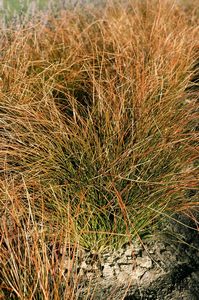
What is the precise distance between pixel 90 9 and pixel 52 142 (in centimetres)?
195

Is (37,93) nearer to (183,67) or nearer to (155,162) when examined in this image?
(155,162)

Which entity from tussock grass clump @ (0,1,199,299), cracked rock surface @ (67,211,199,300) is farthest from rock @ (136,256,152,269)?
tussock grass clump @ (0,1,199,299)

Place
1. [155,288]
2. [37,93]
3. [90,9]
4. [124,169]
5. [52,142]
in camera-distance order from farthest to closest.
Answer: [90,9]
[37,93]
[52,142]
[124,169]
[155,288]

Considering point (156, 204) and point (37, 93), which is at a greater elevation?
point (37, 93)

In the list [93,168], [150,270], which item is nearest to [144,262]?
[150,270]

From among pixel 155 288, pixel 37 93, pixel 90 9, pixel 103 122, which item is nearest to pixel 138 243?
pixel 155 288

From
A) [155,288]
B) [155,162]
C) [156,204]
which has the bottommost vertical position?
[155,288]

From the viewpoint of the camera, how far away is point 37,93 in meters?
2.25

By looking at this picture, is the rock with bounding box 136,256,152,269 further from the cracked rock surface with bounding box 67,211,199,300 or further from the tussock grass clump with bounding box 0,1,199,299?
the tussock grass clump with bounding box 0,1,199,299

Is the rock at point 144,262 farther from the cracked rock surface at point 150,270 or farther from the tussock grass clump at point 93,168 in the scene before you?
the tussock grass clump at point 93,168

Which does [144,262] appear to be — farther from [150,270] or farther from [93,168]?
[93,168]

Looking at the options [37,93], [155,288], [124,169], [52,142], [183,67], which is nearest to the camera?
[155,288]

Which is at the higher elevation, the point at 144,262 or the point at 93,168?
the point at 93,168

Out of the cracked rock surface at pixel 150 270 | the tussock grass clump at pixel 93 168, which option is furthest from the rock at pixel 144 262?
the tussock grass clump at pixel 93 168
